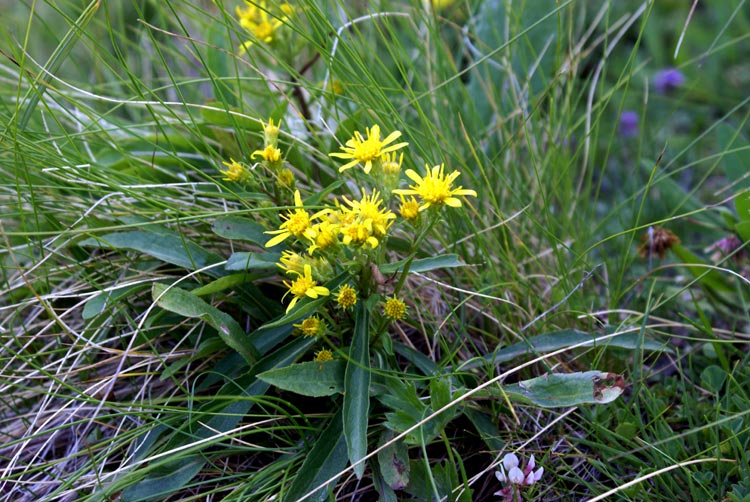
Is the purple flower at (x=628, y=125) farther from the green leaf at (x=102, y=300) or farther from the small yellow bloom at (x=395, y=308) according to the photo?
the green leaf at (x=102, y=300)

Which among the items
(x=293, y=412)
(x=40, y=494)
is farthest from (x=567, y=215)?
(x=40, y=494)

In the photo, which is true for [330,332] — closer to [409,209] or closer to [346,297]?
[346,297]

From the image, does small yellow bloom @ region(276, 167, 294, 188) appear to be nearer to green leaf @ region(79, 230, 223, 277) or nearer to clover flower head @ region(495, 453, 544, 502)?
green leaf @ region(79, 230, 223, 277)

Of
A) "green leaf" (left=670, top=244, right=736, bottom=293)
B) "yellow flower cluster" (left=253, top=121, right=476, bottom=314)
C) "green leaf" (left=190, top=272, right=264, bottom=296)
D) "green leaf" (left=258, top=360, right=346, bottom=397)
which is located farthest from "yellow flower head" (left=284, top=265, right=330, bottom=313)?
"green leaf" (left=670, top=244, right=736, bottom=293)

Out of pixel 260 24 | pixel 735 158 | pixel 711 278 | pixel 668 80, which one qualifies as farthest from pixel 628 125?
pixel 260 24

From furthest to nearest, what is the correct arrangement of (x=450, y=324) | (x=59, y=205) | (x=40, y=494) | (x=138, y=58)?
(x=138, y=58)
(x=59, y=205)
(x=450, y=324)
(x=40, y=494)

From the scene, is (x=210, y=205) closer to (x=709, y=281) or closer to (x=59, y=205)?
(x=59, y=205)
